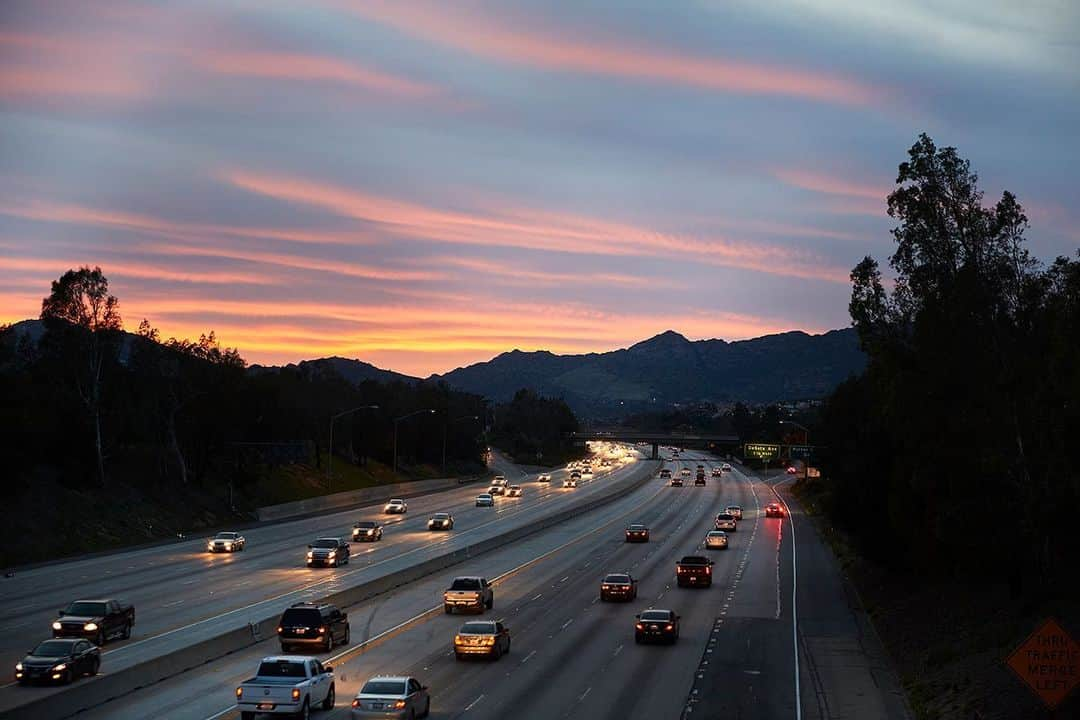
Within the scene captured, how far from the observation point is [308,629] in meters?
36.6

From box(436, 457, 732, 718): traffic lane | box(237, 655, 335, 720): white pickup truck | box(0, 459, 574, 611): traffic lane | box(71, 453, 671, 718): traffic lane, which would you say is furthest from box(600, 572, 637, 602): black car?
box(237, 655, 335, 720): white pickup truck

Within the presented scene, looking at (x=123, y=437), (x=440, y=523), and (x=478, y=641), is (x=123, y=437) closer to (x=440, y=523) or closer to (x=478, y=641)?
(x=440, y=523)

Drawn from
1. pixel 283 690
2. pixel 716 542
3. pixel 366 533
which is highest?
pixel 283 690

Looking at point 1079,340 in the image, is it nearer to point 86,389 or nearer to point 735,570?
point 735,570

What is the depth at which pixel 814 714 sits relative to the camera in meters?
30.1

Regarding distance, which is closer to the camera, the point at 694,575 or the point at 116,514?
the point at 694,575

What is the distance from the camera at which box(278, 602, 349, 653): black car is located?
3653 cm

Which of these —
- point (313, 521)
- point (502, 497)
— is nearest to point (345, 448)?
point (502, 497)

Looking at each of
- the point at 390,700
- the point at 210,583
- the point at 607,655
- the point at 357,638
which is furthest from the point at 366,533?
the point at 390,700

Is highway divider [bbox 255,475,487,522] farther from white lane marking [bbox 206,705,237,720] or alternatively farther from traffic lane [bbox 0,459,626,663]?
white lane marking [bbox 206,705,237,720]

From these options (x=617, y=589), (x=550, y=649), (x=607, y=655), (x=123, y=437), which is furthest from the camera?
(x=123, y=437)

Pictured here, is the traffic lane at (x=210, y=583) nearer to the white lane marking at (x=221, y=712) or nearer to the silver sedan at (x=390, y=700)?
the white lane marking at (x=221, y=712)

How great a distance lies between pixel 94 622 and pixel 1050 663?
28562mm

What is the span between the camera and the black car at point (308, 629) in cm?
3653
